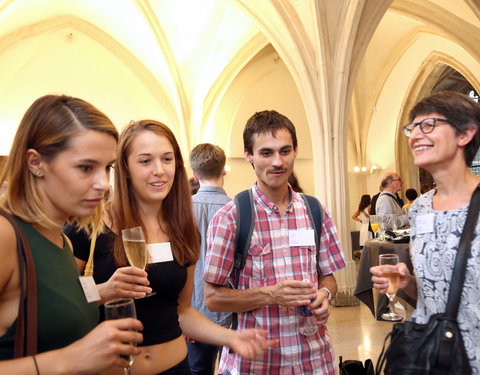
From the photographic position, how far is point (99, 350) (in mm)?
1022

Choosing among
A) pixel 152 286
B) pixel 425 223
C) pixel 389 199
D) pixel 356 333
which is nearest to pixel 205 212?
pixel 152 286

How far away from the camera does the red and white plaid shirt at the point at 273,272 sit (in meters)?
1.83

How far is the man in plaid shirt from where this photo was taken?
1816 mm

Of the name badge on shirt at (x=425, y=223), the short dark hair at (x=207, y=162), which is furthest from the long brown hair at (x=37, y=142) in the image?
the short dark hair at (x=207, y=162)

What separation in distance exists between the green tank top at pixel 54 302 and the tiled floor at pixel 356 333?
152 inches

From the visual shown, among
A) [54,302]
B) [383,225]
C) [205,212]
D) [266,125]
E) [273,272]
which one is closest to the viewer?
[54,302]

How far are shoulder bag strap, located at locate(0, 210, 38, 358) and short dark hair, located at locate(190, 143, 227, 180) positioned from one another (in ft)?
7.67

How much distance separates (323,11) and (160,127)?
6867mm

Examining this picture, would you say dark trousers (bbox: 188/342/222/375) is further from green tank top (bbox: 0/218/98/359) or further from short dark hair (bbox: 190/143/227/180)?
green tank top (bbox: 0/218/98/359)

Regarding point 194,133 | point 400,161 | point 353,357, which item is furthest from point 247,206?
point 400,161

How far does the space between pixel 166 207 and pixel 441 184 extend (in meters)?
1.16

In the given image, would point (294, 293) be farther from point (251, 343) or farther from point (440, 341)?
point (440, 341)

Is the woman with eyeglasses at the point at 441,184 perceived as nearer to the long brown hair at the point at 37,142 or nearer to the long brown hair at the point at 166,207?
the long brown hair at the point at 166,207

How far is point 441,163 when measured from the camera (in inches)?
66.4
